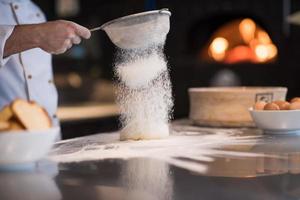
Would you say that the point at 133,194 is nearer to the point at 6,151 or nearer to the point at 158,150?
the point at 6,151

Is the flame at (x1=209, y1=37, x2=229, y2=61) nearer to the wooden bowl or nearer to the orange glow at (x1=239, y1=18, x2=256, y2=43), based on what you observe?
the orange glow at (x1=239, y1=18, x2=256, y2=43)

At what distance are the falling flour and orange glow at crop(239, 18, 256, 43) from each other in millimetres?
1740

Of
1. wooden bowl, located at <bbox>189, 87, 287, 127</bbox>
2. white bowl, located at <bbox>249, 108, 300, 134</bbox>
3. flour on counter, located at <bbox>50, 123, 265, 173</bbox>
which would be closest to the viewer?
flour on counter, located at <bbox>50, 123, 265, 173</bbox>

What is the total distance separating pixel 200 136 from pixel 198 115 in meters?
0.23

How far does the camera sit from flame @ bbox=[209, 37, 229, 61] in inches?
111

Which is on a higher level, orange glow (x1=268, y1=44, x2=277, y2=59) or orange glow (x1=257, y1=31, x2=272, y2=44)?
orange glow (x1=257, y1=31, x2=272, y2=44)

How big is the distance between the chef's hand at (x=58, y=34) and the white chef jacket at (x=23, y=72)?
40 centimetres

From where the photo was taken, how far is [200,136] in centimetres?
117

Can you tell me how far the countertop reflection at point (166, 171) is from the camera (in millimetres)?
667

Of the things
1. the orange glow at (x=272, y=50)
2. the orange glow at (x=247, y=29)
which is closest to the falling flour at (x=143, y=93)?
the orange glow at (x=272, y=50)

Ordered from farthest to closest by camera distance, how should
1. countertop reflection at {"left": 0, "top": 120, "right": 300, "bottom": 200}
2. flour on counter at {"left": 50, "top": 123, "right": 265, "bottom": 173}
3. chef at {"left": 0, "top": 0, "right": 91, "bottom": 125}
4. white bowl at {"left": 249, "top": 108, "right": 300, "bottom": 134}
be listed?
chef at {"left": 0, "top": 0, "right": 91, "bottom": 125} < white bowl at {"left": 249, "top": 108, "right": 300, "bottom": 134} < flour on counter at {"left": 50, "top": 123, "right": 265, "bottom": 173} < countertop reflection at {"left": 0, "top": 120, "right": 300, "bottom": 200}

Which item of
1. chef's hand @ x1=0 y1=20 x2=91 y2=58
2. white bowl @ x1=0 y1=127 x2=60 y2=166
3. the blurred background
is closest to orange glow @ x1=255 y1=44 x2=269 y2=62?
the blurred background

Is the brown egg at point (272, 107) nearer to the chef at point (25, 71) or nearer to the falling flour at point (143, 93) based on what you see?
the falling flour at point (143, 93)

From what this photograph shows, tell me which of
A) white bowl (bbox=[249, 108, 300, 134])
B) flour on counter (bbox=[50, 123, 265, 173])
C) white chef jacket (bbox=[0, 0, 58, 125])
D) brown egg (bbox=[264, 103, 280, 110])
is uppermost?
white chef jacket (bbox=[0, 0, 58, 125])
